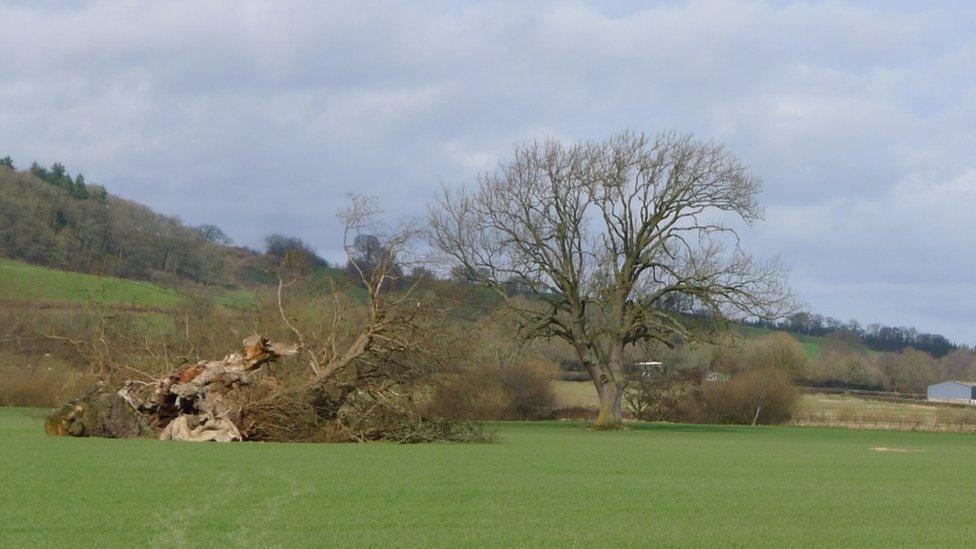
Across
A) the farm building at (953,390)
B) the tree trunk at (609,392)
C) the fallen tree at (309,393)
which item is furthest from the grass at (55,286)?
the farm building at (953,390)

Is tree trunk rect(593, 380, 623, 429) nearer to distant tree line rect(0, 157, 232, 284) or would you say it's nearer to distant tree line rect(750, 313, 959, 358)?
distant tree line rect(0, 157, 232, 284)

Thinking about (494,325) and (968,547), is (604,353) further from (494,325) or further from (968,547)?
(968,547)

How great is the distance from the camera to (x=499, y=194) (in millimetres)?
51125

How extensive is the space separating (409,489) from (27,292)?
217 ft

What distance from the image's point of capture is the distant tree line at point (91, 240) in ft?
313

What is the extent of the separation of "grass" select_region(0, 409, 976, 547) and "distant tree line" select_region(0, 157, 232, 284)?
7209 centimetres

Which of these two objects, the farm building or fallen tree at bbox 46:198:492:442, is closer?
fallen tree at bbox 46:198:492:442

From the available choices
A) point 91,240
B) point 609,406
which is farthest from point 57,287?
point 609,406

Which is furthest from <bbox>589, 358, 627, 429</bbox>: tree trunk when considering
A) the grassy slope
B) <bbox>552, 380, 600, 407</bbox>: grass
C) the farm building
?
the farm building

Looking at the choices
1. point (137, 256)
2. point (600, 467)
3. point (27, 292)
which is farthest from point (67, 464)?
point (137, 256)

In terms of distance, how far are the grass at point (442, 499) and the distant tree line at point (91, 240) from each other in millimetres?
72087

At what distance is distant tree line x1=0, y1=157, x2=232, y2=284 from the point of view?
9550cm

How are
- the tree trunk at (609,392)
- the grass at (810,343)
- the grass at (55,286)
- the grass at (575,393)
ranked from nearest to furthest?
the tree trunk at (609,392)
the grass at (575,393)
the grass at (55,286)
the grass at (810,343)

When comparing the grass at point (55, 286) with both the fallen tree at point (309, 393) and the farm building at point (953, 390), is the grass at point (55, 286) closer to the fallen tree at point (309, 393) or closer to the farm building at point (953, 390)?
the fallen tree at point (309, 393)
